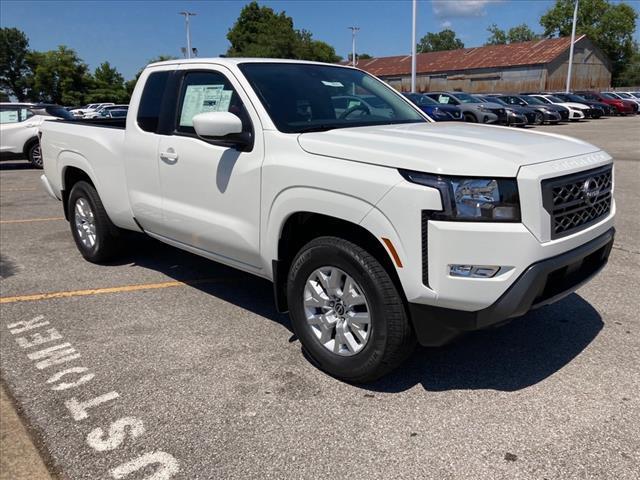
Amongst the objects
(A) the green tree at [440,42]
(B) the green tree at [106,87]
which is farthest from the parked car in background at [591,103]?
(A) the green tree at [440,42]

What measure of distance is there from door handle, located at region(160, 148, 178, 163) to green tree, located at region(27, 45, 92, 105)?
64.0 meters

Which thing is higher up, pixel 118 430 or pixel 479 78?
pixel 479 78

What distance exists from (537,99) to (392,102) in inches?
1188

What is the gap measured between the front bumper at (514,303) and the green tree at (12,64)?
280ft

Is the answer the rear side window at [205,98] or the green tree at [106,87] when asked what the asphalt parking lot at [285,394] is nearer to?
the rear side window at [205,98]

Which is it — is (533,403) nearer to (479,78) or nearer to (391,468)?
(391,468)

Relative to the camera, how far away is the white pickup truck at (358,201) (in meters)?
2.74

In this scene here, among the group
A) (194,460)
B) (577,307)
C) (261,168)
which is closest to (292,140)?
(261,168)

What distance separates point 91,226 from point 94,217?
272 millimetres

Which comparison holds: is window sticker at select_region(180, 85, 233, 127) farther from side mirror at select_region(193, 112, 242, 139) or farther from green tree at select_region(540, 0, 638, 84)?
green tree at select_region(540, 0, 638, 84)

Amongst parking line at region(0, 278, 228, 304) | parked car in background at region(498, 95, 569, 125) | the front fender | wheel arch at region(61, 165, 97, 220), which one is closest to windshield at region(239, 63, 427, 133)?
the front fender

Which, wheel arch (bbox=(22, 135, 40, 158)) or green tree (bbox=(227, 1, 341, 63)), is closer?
wheel arch (bbox=(22, 135, 40, 158))

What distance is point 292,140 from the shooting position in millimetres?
3406

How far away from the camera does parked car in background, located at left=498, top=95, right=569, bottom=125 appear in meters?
28.0
